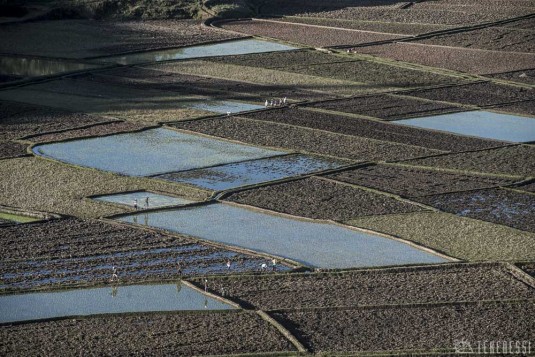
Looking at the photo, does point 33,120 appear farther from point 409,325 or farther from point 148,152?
point 409,325

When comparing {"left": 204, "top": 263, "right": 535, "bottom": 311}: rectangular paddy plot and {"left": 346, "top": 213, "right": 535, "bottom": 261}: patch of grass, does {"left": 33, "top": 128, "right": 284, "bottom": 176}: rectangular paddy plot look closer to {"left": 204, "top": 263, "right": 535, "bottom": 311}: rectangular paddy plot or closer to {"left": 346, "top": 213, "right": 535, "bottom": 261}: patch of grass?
{"left": 346, "top": 213, "right": 535, "bottom": 261}: patch of grass

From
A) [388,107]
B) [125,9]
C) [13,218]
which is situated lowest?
[13,218]

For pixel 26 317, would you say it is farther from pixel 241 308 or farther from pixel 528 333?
pixel 528 333

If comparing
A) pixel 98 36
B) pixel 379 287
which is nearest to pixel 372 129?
pixel 379 287

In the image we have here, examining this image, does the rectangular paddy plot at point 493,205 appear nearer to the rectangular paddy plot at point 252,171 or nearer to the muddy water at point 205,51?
the rectangular paddy plot at point 252,171

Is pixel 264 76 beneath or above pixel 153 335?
above

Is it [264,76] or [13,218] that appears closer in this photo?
[13,218]

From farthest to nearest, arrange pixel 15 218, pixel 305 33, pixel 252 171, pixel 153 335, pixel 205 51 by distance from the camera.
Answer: pixel 305 33, pixel 205 51, pixel 252 171, pixel 15 218, pixel 153 335

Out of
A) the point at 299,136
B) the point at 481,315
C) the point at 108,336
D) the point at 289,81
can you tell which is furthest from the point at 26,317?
the point at 289,81
